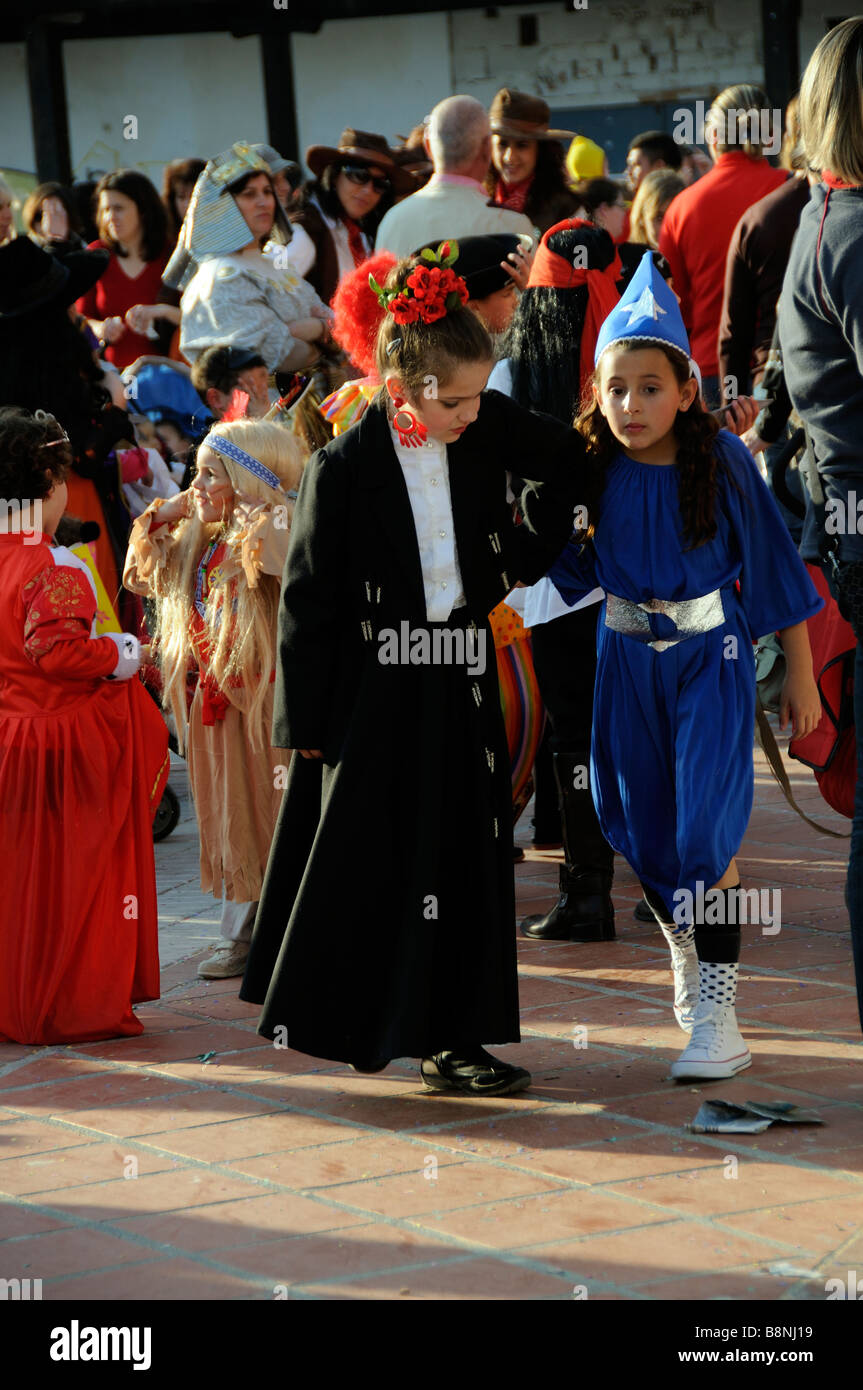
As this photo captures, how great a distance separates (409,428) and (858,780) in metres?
1.21

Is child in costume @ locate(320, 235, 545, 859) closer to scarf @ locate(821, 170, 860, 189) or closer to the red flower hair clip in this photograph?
the red flower hair clip

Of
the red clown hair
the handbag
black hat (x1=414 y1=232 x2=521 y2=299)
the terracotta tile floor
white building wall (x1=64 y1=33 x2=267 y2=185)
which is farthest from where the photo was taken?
white building wall (x1=64 y1=33 x2=267 y2=185)

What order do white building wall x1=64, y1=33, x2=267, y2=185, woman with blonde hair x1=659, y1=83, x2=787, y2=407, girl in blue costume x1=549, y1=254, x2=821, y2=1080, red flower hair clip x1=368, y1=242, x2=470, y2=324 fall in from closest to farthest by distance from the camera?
1. red flower hair clip x1=368, y1=242, x2=470, y2=324
2. girl in blue costume x1=549, y1=254, x2=821, y2=1080
3. woman with blonde hair x1=659, y1=83, x2=787, y2=407
4. white building wall x1=64, y1=33, x2=267, y2=185

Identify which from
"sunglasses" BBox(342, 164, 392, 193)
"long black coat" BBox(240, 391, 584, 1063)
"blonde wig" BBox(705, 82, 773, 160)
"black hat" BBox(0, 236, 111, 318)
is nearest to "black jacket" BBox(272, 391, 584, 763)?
"long black coat" BBox(240, 391, 584, 1063)

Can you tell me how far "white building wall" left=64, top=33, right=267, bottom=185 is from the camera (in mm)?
13914

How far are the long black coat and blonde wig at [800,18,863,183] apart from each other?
81 cm

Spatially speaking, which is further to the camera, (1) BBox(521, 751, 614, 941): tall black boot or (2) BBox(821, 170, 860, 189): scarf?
(1) BBox(521, 751, 614, 941): tall black boot

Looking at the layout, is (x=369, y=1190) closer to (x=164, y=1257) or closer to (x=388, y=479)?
(x=164, y=1257)

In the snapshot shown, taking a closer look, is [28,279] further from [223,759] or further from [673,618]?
[673,618]

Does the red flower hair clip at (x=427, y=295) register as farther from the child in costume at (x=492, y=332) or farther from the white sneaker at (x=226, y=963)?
the white sneaker at (x=226, y=963)

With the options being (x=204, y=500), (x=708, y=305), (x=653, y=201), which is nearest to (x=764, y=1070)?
(x=204, y=500)

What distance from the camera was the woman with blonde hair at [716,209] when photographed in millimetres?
7453

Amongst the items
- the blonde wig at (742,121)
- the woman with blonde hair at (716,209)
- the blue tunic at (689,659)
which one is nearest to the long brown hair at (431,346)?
the blue tunic at (689,659)

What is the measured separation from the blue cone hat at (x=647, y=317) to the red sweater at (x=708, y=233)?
141 inches
